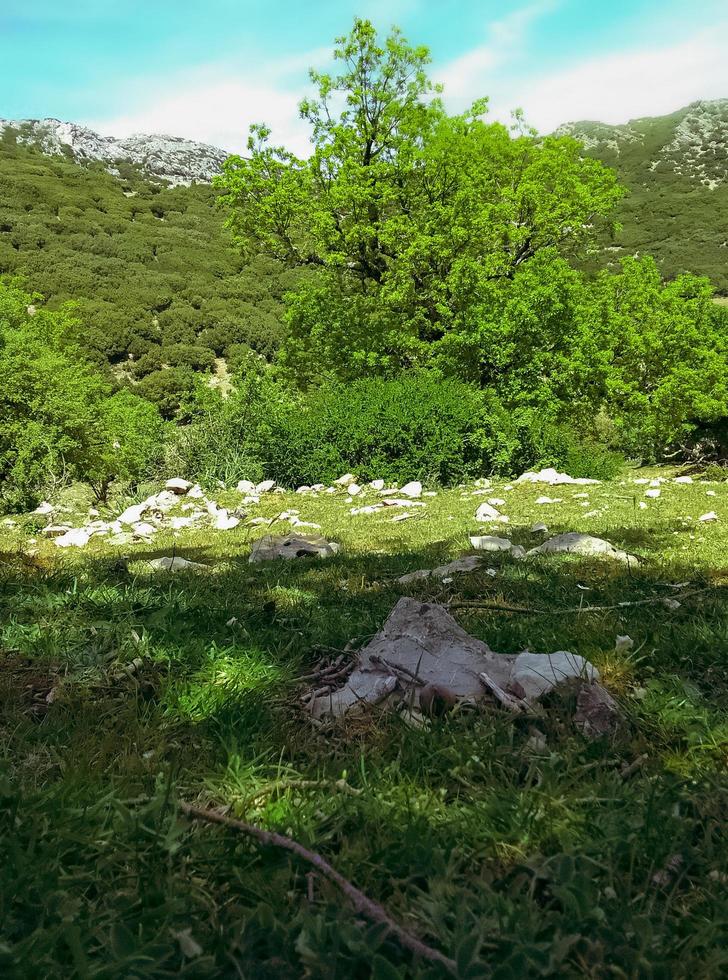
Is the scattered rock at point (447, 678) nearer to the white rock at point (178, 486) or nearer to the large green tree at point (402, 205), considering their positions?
the white rock at point (178, 486)

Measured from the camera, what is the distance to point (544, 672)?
245 centimetres

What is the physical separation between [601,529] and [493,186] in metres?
14.2

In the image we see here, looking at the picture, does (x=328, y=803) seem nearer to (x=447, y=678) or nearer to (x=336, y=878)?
(x=336, y=878)

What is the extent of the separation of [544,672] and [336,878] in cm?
120

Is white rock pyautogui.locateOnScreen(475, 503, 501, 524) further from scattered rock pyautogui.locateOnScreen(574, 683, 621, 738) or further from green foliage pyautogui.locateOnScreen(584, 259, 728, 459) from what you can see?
green foliage pyautogui.locateOnScreen(584, 259, 728, 459)

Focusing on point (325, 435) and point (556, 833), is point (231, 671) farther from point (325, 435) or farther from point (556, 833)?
point (325, 435)

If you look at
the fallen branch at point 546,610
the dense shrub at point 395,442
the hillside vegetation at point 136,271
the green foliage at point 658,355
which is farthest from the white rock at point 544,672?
the hillside vegetation at point 136,271

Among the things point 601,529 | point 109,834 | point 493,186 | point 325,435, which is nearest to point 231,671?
point 109,834

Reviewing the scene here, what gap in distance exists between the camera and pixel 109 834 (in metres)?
1.67

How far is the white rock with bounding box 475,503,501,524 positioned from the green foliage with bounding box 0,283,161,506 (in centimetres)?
834

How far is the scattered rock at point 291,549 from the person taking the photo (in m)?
6.12

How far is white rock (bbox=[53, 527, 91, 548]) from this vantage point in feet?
29.5

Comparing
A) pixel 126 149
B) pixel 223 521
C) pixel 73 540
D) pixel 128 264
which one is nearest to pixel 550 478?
pixel 223 521

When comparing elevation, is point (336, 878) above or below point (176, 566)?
above
